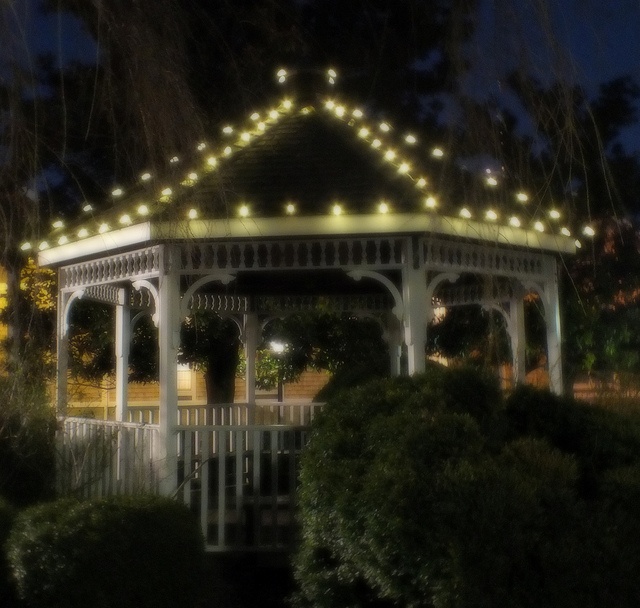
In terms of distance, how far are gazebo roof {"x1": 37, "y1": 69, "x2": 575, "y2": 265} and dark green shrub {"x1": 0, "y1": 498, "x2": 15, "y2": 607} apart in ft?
8.21

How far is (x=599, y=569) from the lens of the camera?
5516 millimetres

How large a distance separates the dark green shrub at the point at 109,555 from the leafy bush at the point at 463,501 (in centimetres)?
92

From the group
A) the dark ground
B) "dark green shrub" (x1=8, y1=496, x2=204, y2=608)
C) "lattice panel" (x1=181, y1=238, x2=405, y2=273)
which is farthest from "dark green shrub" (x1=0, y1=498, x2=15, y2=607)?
"lattice panel" (x1=181, y1=238, x2=405, y2=273)

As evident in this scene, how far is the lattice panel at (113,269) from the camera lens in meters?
8.81

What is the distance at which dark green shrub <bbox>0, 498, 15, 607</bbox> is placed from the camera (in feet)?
24.7

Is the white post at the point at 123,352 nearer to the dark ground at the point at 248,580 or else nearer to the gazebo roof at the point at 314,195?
the gazebo roof at the point at 314,195

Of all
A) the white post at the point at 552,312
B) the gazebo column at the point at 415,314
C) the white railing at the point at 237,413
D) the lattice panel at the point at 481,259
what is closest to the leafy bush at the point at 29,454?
the white railing at the point at 237,413

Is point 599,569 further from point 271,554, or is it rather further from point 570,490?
point 271,554

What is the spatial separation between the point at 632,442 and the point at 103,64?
13.7 ft

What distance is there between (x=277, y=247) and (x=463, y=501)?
3890 millimetres

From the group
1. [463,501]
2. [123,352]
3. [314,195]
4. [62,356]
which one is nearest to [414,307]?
[314,195]

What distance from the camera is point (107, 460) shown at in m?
9.14

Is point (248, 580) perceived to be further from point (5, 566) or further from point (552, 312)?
point (552, 312)

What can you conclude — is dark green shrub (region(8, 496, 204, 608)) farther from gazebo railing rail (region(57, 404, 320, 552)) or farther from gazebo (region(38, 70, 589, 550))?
gazebo (region(38, 70, 589, 550))
